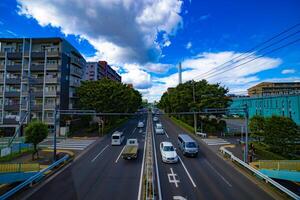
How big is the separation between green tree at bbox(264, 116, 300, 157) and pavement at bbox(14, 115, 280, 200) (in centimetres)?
794

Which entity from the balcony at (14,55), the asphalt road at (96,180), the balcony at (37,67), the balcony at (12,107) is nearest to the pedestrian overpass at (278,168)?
the asphalt road at (96,180)

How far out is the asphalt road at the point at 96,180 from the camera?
13523 millimetres

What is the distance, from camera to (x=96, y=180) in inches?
639

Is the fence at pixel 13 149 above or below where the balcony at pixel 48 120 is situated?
below

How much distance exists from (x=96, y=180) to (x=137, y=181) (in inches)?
141

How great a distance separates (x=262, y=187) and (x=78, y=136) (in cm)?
3274

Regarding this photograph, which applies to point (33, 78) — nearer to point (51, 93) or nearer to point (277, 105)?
point (51, 93)

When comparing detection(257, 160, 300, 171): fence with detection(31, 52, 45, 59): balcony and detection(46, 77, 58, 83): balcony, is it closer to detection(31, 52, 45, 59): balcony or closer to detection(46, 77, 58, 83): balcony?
detection(46, 77, 58, 83): balcony

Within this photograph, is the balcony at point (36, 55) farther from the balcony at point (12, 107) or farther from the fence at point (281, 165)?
the fence at point (281, 165)

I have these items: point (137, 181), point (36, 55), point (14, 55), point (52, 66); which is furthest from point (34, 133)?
point (14, 55)

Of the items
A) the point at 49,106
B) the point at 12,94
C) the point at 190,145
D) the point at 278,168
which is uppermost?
the point at 12,94

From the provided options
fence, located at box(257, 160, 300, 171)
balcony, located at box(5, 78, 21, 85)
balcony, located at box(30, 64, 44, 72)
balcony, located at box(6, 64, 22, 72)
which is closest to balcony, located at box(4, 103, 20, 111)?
balcony, located at box(5, 78, 21, 85)

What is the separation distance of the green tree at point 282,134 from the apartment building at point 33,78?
37881mm

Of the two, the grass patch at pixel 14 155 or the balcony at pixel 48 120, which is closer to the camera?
the grass patch at pixel 14 155
